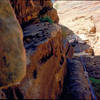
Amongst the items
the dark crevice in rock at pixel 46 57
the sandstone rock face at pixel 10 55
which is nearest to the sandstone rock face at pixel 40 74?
the dark crevice in rock at pixel 46 57

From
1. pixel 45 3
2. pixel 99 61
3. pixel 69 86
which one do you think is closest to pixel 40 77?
pixel 69 86

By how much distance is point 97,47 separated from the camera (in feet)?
38.9

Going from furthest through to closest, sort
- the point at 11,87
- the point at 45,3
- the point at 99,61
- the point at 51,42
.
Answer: the point at 45,3 < the point at 99,61 < the point at 51,42 < the point at 11,87

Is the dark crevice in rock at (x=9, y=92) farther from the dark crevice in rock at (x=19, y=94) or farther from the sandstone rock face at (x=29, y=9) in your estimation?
the sandstone rock face at (x=29, y=9)

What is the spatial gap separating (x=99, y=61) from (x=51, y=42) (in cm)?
542

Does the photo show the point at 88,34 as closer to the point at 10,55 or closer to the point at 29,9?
the point at 29,9

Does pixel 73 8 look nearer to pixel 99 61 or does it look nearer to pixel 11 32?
pixel 99 61

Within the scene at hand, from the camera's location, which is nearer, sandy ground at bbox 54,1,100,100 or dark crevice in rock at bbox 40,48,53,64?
dark crevice in rock at bbox 40,48,53,64

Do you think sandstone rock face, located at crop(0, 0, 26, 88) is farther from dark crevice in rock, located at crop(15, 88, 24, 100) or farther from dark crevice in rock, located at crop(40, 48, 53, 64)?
dark crevice in rock, located at crop(40, 48, 53, 64)

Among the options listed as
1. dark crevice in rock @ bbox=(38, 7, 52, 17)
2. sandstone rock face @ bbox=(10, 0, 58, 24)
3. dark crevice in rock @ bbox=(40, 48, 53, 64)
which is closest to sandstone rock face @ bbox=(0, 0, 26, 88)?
dark crevice in rock @ bbox=(40, 48, 53, 64)

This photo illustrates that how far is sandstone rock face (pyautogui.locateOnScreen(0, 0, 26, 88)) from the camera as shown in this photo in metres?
2.22

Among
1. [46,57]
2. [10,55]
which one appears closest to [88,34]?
[46,57]

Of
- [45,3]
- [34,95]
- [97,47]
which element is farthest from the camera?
[97,47]

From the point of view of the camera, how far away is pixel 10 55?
2.25 metres
